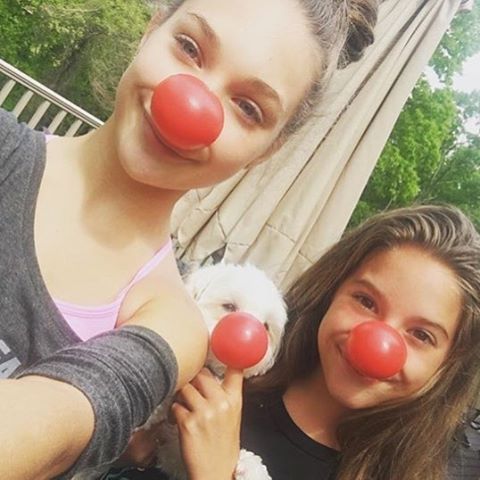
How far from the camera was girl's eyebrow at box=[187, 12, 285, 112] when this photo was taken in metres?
0.97

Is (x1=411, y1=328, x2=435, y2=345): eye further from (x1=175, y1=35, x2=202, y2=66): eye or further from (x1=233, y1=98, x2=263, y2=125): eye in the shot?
(x1=175, y1=35, x2=202, y2=66): eye

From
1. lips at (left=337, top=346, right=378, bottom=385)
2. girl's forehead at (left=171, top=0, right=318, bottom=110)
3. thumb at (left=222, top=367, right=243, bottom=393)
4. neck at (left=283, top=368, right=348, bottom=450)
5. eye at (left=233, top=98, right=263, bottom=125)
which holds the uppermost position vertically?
girl's forehead at (left=171, top=0, right=318, bottom=110)

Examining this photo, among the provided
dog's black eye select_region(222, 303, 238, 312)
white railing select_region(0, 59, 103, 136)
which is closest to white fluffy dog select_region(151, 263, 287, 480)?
dog's black eye select_region(222, 303, 238, 312)

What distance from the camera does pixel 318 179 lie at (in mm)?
2934

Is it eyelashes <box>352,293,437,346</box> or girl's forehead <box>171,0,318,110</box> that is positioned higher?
girl's forehead <box>171,0,318,110</box>

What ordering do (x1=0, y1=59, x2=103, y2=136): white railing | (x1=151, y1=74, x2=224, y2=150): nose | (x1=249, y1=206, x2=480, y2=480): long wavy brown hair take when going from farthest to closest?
(x1=0, y1=59, x2=103, y2=136): white railing, (x1=249, y1=206, x2=480, y2=480): long wavy brown hair, (x1=151, y1=74, x2=224, y2=150): nose

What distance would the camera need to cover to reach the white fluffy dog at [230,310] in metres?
1.42

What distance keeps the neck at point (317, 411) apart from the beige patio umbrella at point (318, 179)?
1131 millimetres

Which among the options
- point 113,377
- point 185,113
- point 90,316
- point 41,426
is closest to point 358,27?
point 185,113

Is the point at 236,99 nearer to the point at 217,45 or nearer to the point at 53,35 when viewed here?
the point at 217,45

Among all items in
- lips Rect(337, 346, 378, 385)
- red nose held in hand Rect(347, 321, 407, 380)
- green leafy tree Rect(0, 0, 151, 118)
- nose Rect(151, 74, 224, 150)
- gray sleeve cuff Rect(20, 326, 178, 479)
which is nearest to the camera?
gray sleeve cuff Rect(20, 326, 178, 479)

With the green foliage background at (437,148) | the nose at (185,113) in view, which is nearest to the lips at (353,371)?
the nose at (185,113)

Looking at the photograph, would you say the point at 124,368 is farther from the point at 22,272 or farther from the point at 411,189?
the point at 411,189

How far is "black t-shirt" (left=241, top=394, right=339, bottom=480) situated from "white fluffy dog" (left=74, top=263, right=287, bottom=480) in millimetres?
107
